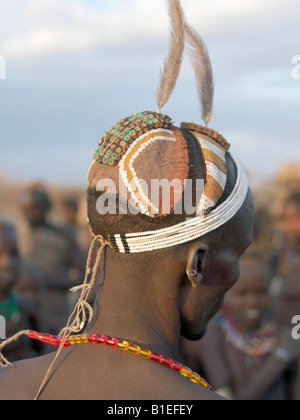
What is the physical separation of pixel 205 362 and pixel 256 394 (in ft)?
1.66

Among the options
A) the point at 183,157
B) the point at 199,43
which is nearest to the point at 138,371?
the point at 183,157

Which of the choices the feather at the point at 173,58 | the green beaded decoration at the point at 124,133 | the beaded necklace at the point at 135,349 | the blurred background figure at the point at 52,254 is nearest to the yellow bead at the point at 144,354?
the beaded necklace at the point at 135,349

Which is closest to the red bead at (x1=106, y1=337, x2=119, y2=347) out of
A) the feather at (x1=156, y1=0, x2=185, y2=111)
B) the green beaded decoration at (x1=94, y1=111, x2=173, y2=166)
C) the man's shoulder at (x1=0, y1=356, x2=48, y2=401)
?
the man's shoulder at (x1=0, y1=356, x2=48, y2=401)

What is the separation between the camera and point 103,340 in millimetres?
1964

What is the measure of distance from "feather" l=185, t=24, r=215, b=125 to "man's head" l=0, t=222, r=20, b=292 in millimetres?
3361

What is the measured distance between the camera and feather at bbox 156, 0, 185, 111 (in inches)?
90.9

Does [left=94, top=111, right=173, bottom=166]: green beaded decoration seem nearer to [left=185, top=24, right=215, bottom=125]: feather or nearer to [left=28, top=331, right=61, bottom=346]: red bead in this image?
[left=185, top=24, right=215, bottom=125]: feather

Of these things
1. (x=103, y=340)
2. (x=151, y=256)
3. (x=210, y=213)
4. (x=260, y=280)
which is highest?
(x=210, y=213)

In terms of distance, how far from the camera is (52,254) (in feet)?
29.8

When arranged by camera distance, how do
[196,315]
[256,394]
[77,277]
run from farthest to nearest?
[77,277] → [256,394] → [196,315]

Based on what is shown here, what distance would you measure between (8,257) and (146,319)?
141 inches

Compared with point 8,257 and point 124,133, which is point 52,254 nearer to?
point 8,257

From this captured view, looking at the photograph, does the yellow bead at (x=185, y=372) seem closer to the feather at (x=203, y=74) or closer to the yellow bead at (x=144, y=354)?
the yellow bead at (x=144, y=354)

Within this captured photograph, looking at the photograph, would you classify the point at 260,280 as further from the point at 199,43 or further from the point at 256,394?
the point at 199,43
